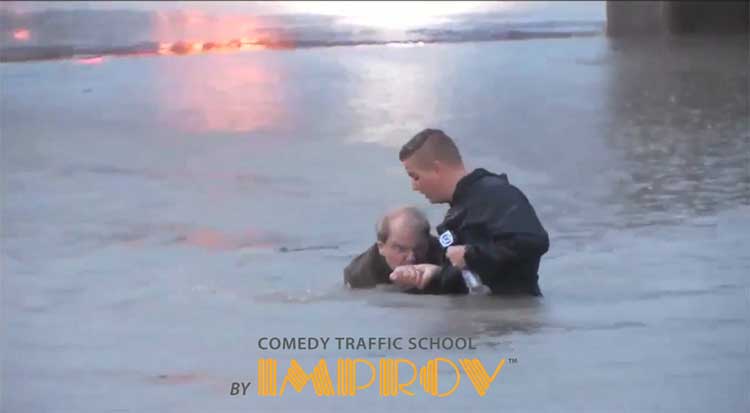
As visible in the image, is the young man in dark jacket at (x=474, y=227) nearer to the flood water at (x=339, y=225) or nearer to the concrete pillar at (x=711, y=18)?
the flood water at (x=339, y=225)

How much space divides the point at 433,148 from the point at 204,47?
7743 mm

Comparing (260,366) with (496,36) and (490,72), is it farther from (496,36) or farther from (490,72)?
(496,36)

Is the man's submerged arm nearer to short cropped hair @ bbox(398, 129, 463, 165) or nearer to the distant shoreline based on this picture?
short cropped hair @ bbox(398, 129, 463, 165)

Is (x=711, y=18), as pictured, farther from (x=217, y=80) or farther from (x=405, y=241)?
(x=405, y=241)

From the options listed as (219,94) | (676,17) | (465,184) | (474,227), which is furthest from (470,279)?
(676,17)

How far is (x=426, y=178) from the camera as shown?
182 inches

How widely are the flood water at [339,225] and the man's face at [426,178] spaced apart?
12.9 inches

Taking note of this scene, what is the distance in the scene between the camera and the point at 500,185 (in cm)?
452

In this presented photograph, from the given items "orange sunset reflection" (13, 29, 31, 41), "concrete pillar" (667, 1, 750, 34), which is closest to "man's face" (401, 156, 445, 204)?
"orange sunset reflection" (13, 29, 31, 41)

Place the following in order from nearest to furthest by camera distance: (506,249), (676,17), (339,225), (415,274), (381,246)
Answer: (506,249) → (415,274) → (381,246) → (339,225) → (676,17)

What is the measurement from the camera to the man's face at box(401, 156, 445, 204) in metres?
4.61

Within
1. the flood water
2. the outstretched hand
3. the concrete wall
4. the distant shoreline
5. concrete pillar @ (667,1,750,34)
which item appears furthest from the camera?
the concrete wall

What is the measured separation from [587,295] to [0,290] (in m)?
1.95

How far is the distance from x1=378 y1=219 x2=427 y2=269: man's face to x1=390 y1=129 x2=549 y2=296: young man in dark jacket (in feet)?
0.14
